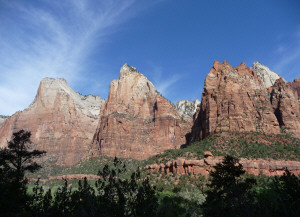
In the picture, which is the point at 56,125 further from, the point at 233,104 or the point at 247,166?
the point at 247,166

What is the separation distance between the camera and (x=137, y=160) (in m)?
107

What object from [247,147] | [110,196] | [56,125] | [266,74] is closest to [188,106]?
[266,74]

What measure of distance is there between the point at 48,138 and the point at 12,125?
25044mm

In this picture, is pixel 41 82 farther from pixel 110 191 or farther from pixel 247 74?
pixel 110 191

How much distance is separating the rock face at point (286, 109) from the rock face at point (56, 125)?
91981mm

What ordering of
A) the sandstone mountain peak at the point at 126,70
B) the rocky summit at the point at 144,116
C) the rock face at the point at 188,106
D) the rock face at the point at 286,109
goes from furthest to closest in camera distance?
the rock face at the point at 188,106, the sandstone mountain peak at the point at 126,70, the rock face at the point at 286,109, the rocky summit at the point at 144,116

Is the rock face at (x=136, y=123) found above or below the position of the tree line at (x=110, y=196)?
above

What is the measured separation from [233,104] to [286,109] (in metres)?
24.3

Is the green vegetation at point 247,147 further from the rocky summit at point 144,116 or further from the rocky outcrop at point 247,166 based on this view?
the rocky summit at point 144,116

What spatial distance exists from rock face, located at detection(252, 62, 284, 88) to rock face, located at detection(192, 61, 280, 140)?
68115mm

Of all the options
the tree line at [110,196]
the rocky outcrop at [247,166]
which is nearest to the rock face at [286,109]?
the rocky outcrop at [247,166]

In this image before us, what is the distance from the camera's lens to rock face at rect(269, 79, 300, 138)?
79875mm

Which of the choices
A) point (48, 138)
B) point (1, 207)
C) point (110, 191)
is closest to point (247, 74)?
point (110, 191)

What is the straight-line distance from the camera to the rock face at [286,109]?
79.9 meters
